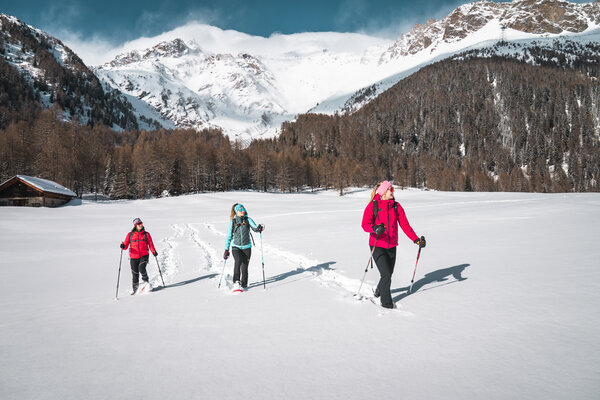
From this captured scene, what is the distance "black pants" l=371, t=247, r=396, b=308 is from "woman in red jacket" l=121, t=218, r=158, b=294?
5386mm

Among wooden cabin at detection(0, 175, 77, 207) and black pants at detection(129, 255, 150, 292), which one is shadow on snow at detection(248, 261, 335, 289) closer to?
black pants at detection(129, 255, 150, 292)

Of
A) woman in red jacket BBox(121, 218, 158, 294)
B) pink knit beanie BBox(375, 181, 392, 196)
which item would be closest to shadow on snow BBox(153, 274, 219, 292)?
woman in red jacket BBox(121, 218, 158, 294)

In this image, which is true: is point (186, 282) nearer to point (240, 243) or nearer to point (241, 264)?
point (241, 264)

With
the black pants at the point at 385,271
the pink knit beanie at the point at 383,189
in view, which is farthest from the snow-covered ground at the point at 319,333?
the pink knit beanie at the point at 383,189

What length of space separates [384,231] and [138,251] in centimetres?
603

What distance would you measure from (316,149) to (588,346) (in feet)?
423

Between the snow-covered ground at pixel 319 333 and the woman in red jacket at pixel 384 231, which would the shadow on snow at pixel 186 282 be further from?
the woman in red jacket at pixel 384 231

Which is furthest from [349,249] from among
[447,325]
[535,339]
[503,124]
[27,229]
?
[503,124]

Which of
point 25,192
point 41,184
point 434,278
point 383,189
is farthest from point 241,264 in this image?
point 25,192

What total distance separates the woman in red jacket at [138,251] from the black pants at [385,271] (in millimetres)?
5386

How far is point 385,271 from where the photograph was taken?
5000 mm

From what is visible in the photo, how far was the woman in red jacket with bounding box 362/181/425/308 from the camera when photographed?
496cm

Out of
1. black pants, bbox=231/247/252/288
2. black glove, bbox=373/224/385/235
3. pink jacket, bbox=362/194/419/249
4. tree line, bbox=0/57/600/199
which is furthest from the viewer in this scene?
tree line, bbox=0/57/600/199

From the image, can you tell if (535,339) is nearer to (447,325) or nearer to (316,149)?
(447,325)
